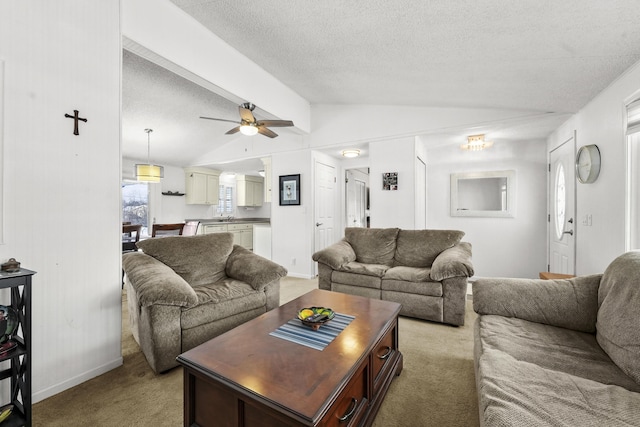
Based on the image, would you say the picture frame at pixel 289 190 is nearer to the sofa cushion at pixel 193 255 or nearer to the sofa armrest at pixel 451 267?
the sofa cushion at pixel 193 255

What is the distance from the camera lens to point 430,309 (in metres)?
2.75

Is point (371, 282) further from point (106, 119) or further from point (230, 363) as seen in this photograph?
point (106, 119)

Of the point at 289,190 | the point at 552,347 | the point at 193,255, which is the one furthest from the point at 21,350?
the point at 289,190

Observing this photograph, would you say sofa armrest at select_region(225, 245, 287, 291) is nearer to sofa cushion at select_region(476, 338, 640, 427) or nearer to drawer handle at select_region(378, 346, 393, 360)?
drawer handle at select_region(378, 346, 393, 360)

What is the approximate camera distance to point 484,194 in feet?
15.0

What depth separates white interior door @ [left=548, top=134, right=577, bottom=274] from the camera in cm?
324

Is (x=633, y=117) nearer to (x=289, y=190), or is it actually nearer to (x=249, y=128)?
(x=249, y=128)

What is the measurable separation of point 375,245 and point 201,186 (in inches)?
192

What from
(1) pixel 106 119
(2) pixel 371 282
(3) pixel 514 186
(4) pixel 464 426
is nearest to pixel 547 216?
(3) pixel 514 186

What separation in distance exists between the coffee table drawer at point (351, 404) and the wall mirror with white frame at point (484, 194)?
4.08m

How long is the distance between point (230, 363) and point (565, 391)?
1311 millimetres

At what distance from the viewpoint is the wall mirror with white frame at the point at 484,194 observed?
4395mm

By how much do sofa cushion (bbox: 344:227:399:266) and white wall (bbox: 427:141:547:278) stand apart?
5.86 feet

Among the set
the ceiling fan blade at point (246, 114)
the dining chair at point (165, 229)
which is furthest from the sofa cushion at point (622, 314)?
the dining chair at point (165, 229)
